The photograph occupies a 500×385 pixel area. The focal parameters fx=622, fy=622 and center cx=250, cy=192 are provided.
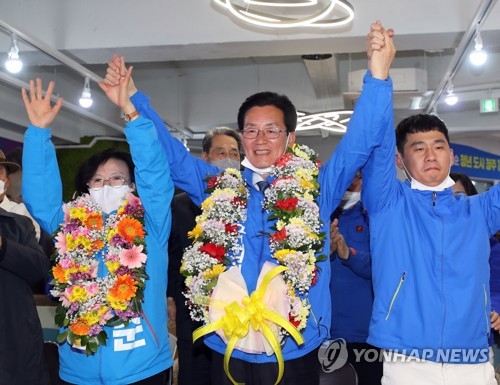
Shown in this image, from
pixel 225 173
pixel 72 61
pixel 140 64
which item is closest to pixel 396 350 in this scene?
pixel 225 173

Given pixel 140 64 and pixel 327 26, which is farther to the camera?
pixel 140 64

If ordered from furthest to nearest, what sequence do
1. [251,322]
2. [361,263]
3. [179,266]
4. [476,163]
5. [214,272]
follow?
1. [476,163]
2. [179,266]
3. [361,263]
4. [214,272]
5. [251,322]

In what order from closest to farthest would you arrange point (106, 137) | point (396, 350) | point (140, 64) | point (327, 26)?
point (396, 350)
point (327, 26)
point (140, 64)
point (106, 137)

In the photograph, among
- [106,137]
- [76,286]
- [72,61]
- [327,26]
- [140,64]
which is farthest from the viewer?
[106,137]

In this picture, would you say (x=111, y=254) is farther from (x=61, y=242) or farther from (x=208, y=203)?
(x=208, y=203)

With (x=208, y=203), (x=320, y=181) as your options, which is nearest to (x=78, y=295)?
(x=208, y=203)

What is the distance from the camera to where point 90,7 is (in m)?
6.73

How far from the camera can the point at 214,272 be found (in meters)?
2.46

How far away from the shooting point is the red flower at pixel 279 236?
8.18 ft

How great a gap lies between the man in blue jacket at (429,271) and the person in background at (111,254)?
3.01ft

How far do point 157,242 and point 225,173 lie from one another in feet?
1.42

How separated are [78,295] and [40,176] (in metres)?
0.56

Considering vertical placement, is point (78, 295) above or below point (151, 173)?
below

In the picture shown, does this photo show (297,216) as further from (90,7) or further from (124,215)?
(90,7)
